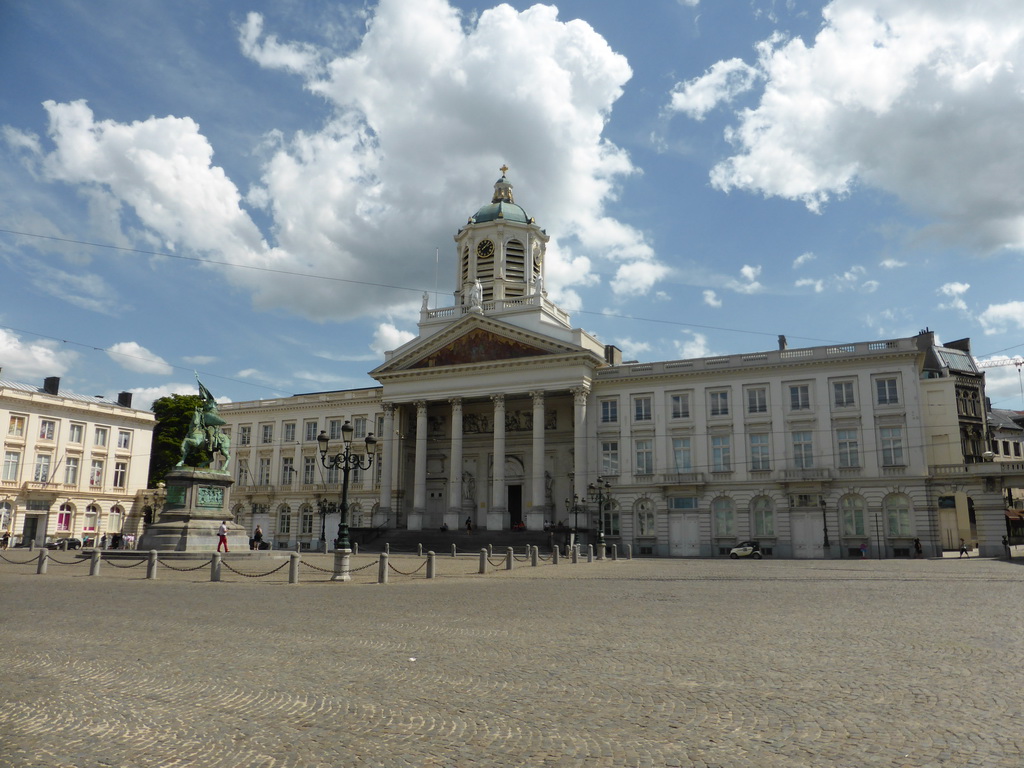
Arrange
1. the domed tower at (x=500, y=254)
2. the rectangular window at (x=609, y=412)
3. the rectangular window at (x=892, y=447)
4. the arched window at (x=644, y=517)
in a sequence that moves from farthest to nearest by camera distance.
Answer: the domed tower at (x=500, y=254) → the rectangular window at (x=609, y=412) → the arched window at (x=644, y=517) → the rectangular window at (x=892, y=447)

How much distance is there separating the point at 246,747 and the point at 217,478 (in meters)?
34.1

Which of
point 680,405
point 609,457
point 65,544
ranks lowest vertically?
point 65,544

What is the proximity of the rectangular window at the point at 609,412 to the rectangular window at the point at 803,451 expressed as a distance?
12.5m

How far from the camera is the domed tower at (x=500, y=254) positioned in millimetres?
67312

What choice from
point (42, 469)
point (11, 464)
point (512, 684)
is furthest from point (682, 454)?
point (11, 464)

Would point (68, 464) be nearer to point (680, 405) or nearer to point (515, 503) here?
point (515, 503)

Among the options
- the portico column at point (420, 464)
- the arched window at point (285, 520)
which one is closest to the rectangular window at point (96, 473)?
the arched window at point (285, 520)

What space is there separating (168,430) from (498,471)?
36377 mm

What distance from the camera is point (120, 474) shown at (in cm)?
6825

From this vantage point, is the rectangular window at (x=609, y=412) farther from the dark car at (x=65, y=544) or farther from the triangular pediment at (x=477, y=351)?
the dark car at (x=65, y=544)

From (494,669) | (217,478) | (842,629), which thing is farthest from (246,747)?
(217,478)

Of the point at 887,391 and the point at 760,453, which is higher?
the point at 887,391

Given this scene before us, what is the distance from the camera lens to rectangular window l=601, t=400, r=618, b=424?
56656mm

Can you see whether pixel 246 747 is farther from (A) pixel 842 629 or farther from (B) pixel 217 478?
(B) pixel 217 478
